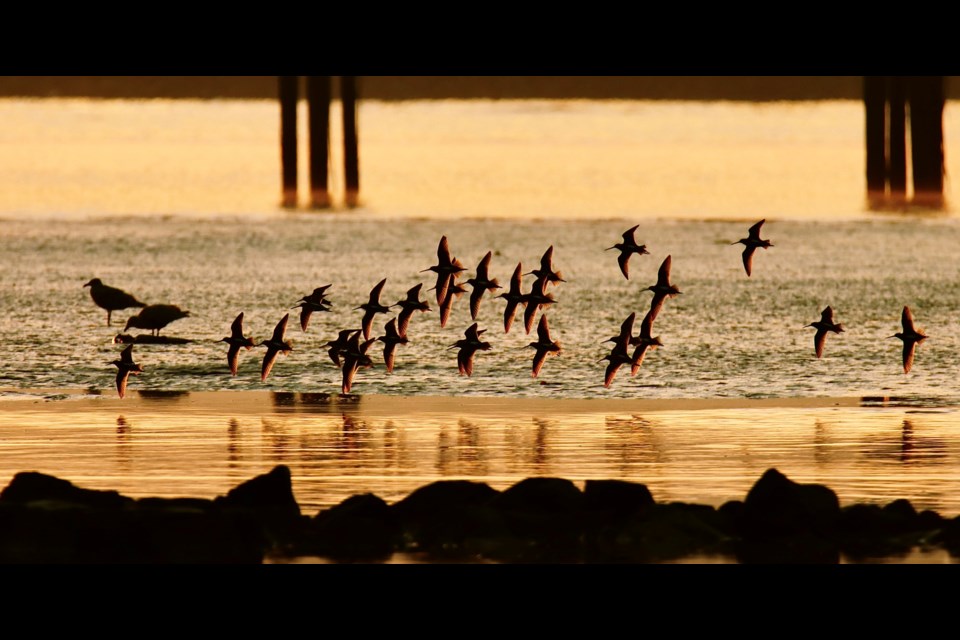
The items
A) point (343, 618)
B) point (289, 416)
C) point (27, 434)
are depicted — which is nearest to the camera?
point (343, 618)

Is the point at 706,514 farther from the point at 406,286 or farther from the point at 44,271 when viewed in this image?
the point at 44,271

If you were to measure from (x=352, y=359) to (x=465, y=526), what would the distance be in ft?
22.2

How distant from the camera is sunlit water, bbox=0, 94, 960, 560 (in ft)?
54.3

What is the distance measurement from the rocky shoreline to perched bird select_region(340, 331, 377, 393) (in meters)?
6.18

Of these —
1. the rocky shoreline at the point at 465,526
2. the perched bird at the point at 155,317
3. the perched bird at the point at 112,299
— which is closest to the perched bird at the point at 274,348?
the perched bird at the point at 155,317

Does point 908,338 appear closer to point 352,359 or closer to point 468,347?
point 468,347

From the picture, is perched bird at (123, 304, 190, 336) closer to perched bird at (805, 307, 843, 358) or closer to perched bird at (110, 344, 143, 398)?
perched bird at (110, 344, 143, 398)

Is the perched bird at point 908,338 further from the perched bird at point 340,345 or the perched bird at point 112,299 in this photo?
the perched bird at point 112,299

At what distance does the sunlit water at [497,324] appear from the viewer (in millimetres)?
16562

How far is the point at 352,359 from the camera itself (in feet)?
66.8

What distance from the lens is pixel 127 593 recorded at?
11898 millimetres

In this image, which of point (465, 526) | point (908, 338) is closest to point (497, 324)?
point (908, 338)

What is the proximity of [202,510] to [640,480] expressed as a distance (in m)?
3.62

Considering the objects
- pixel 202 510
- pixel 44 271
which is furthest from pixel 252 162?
pixel 202 510
